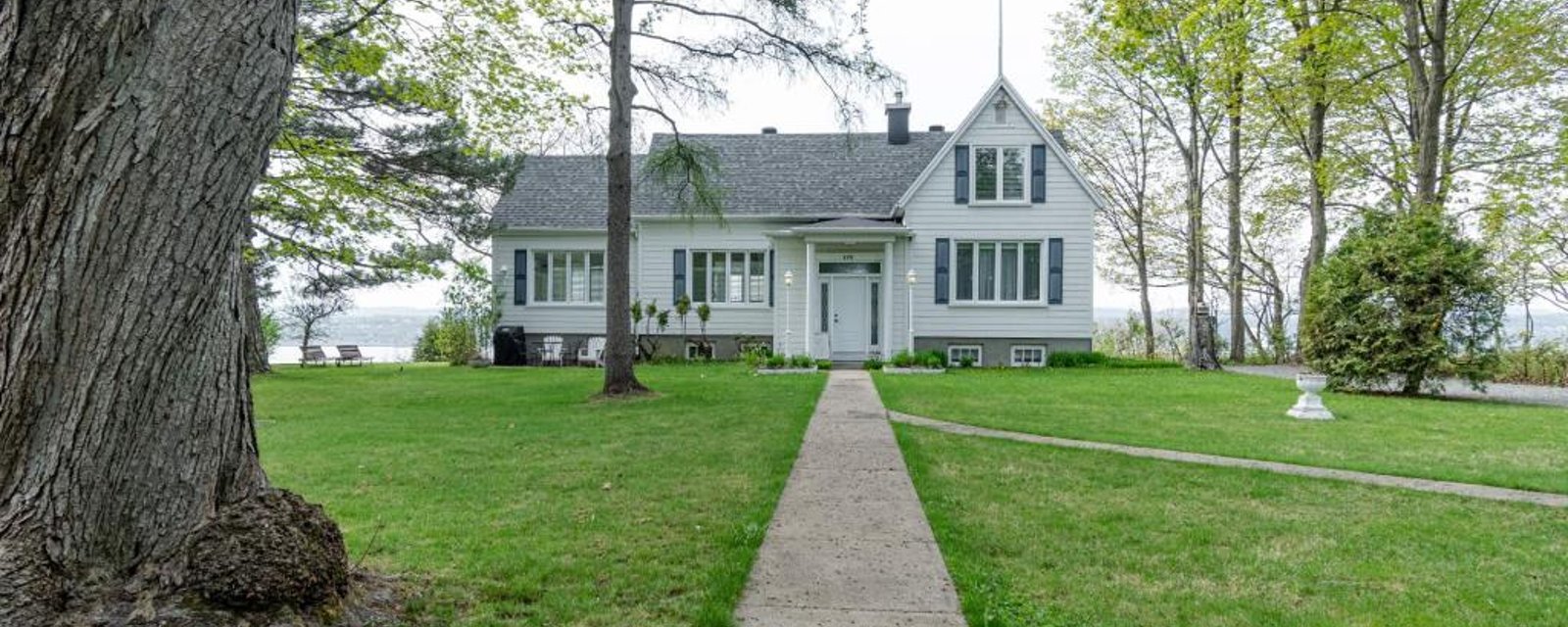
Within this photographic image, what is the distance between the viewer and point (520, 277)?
20.2 metres

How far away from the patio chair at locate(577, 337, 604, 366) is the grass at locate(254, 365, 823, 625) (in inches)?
326

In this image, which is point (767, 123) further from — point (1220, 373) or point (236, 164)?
point (236, 164)

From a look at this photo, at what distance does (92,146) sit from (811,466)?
4.76m

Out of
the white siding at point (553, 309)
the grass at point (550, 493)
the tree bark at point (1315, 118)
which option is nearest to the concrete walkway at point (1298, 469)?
the grass at point (550, 493)

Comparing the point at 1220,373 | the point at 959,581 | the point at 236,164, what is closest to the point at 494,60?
the point at 236,164

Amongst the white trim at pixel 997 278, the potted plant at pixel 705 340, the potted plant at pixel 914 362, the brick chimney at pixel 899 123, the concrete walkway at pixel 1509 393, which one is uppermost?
the brick chimney at pixel 899 123

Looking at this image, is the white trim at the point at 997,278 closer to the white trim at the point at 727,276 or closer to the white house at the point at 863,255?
the white house at the point at 863,255

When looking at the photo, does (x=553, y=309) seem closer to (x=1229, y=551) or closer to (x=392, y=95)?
(x=392, y=95)

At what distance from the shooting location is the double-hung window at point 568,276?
66.1 feet

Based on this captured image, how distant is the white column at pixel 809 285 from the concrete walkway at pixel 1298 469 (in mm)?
9682

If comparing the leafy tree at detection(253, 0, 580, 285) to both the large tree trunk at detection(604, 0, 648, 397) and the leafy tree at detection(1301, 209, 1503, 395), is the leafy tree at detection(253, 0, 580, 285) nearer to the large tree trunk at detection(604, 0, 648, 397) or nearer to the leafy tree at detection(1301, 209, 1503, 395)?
the large tree trunk at detection(604, 0, 648, 397)

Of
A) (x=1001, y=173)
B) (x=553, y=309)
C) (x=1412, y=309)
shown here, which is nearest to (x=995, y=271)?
(x=1001, y=173)

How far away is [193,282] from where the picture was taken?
2494 millimetres

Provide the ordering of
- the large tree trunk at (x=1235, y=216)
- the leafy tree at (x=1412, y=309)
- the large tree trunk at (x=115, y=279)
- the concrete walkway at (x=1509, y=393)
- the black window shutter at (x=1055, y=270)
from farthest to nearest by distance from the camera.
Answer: the black window shutter at (x=1055, y=270)
the large tree trunk at (x=1235, y=216)
the leafy tree at (x=1412, y=309)
the concrete walkway at (x=1509, y=393)
the large tree trunk at (x=115, y=279)
